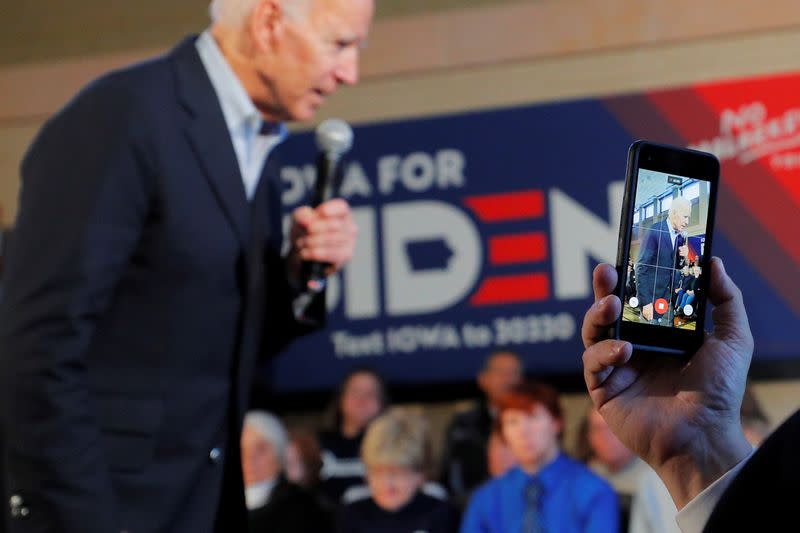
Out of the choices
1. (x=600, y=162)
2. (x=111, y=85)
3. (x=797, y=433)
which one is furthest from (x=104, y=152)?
(x=600, y=162)

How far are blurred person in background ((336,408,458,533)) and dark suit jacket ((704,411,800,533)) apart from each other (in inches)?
146

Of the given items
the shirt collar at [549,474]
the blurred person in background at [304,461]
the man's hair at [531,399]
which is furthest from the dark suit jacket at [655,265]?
the blurred person in background at [304,461]

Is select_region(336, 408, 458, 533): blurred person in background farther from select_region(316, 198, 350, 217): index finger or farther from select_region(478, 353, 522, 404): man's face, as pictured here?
select_region(316, 198, 350, 217): index finger

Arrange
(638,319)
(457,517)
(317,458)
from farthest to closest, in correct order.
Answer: (317,458) < (457,517) < (638,319)

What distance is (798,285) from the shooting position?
600cm

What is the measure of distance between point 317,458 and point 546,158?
7.53 ft

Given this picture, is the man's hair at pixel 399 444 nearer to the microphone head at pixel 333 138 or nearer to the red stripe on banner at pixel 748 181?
the microphone head at pixel 333 138

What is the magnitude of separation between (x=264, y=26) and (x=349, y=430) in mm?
4032

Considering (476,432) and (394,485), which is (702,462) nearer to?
(394,485)

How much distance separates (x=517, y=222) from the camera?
21.2 feet

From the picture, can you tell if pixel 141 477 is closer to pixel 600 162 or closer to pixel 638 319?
pixel 638 319

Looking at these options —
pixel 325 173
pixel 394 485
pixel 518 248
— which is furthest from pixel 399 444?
pixel 325 173

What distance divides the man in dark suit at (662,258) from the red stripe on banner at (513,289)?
522 cm

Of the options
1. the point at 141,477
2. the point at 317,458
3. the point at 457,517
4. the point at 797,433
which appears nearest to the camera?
the point at 797,433
